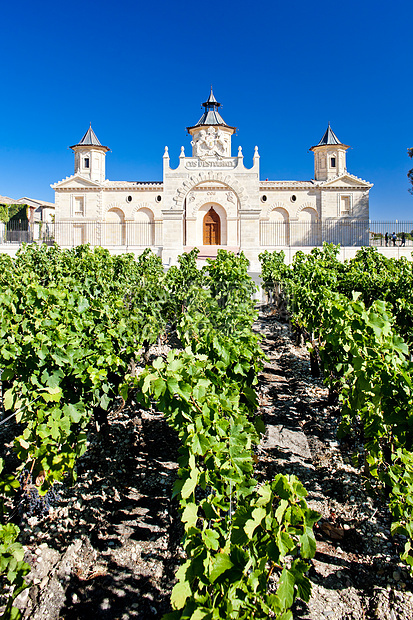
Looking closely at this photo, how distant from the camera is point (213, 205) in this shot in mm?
29531

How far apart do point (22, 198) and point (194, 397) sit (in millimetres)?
49914

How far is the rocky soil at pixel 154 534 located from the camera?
8.14 feet

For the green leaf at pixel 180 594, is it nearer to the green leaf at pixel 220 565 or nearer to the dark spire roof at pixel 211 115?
the green leaf at pixel 220 565

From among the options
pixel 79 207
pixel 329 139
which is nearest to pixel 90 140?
pixel 79 207

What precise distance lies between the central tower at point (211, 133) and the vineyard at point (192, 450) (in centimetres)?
2381

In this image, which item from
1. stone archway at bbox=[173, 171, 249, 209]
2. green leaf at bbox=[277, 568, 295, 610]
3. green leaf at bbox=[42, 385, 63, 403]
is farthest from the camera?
stone archway at bbox=[173, 171, 249, 209]

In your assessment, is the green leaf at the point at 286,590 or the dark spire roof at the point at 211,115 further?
the dark spire roof at the point at 211,115

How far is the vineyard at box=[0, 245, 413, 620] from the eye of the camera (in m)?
1.78

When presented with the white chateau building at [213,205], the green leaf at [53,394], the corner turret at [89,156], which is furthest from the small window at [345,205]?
the green leaf at [53,394]

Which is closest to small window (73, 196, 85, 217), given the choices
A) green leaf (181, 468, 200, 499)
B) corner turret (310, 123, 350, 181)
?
corner turret (310, 123, 350, 181)

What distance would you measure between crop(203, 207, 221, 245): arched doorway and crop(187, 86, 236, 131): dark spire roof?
6056 millimetres

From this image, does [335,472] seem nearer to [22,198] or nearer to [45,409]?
[45,409]

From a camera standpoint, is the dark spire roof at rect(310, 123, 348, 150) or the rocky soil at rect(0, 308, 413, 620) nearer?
the rocky soil at rect(0, 308, 413, 620)

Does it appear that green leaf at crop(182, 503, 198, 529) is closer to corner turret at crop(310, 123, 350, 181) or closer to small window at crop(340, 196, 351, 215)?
small window at crop(340, 196, 351, 215)
